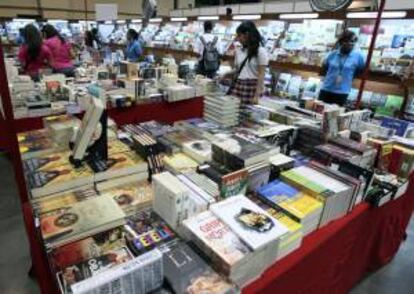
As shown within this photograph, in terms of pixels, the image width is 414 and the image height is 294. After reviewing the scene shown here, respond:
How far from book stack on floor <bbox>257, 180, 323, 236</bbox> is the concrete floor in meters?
1.19

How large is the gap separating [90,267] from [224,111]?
6.25 ft

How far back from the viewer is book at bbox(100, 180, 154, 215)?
1586 mm

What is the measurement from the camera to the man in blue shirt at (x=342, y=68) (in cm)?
399

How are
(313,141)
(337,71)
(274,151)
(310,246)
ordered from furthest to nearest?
(337,71), (313,141), (274,151), (310,246)

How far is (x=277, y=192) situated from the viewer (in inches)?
66.4

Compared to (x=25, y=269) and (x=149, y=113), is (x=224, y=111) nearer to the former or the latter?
(x=149, y=113)

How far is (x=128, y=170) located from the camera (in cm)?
179

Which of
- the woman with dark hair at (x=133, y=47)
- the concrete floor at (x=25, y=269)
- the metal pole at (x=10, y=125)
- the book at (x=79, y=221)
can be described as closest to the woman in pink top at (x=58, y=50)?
the woman with dark hair at (x=133, y=47)

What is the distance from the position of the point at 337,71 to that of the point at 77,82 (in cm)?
350

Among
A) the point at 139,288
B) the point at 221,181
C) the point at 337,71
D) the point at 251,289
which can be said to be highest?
the point at 337,71

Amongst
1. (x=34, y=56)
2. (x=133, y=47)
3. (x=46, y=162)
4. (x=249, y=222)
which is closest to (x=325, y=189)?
(x=249, y=222)

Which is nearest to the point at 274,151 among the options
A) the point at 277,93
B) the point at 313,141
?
the point at 313,141

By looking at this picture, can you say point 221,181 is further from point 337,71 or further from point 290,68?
point 290,68

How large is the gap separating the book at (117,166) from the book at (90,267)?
0.56 m
